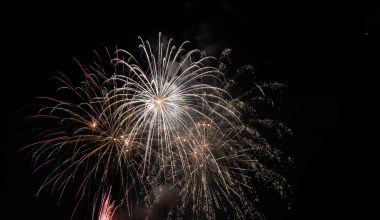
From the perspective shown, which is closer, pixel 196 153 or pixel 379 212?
pixel 196 153

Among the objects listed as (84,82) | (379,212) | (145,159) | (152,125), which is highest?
(379,212)

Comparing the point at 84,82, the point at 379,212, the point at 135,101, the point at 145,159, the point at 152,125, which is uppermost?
the point at 379,212

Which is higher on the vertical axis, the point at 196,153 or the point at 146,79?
the point at 146,79

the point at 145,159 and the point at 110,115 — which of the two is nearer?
the point at 145,159

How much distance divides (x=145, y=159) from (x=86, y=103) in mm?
4137

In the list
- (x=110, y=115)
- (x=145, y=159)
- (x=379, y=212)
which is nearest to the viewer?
(x=145, y=159)

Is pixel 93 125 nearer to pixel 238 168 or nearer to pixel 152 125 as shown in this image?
pixel 152 125

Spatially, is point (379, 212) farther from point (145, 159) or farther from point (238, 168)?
point (145, 159)

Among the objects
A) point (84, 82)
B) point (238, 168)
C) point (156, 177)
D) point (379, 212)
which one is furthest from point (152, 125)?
point (379, 212)

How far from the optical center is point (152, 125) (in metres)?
18.8

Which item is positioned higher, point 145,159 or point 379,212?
point 379,212

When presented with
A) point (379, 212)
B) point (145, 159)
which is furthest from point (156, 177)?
point (379, 212)

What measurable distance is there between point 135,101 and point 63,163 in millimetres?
4670

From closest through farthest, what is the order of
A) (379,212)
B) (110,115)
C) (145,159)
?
(145,159) → (110,115) → (379,212)
